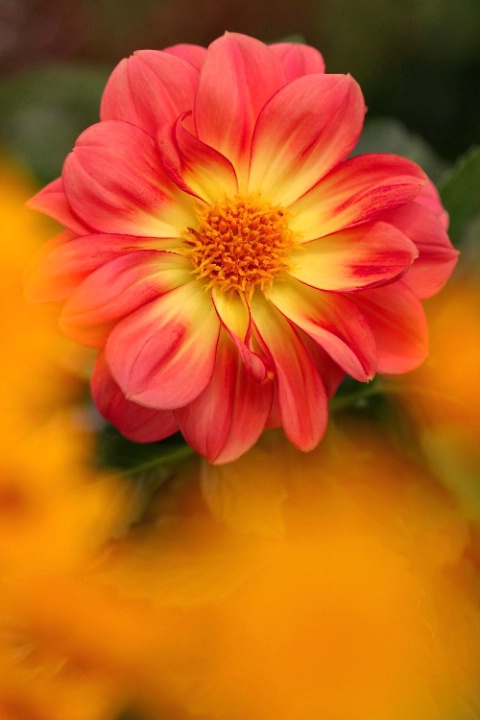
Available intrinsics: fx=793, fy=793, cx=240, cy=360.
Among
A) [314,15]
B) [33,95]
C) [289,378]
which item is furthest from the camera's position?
[314,15]

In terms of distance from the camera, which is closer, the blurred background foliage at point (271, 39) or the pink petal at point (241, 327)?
the pink petal at point (241, 327)

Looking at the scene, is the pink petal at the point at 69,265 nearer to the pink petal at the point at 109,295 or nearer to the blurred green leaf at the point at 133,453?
the pink petal at the point at 109,295

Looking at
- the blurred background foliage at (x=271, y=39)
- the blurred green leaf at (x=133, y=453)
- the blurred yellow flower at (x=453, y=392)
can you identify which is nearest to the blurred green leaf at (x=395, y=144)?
the blurred background foliage at (x=271, y=39)

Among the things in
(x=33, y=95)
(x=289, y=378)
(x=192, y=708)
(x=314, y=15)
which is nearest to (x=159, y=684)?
(x=192, y=708)

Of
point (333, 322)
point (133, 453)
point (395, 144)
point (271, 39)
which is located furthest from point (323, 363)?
point (271, 39)

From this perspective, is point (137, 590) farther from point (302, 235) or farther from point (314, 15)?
point (314, 15)

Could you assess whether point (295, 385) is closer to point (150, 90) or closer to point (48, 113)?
point (150, 90)
